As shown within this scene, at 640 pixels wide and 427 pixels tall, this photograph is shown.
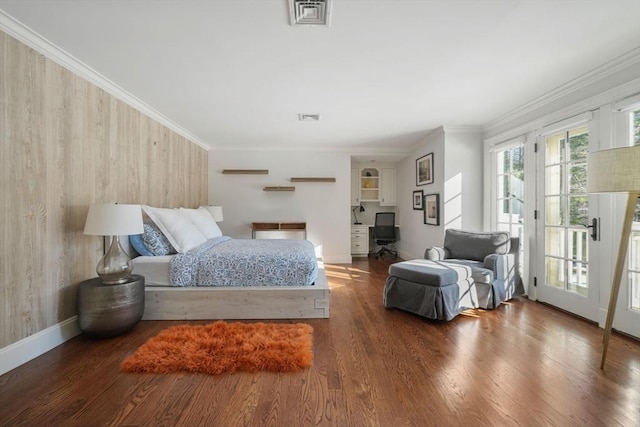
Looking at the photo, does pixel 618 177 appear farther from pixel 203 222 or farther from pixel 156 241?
pixel 203 222

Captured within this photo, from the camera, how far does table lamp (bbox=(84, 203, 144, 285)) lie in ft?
7.13

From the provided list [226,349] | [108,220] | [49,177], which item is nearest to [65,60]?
[49,177]

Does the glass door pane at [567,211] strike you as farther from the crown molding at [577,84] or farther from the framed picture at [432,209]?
the framed picture at [432,209]

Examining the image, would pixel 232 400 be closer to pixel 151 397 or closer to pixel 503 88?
pixel 151 397

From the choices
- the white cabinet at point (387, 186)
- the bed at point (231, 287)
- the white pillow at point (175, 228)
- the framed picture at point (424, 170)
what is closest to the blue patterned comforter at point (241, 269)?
Answer: the bed at point (231, 287)

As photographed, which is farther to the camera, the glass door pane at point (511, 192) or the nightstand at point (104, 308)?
the glass door pane at point (511, 192)

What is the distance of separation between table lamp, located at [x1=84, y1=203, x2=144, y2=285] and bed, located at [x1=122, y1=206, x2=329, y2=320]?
0.34 metres

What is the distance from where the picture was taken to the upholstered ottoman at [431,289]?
2.64 m

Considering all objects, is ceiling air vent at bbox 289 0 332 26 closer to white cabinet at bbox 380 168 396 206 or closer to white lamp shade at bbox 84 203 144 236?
white lamp shade at bbox 84 203 144 236

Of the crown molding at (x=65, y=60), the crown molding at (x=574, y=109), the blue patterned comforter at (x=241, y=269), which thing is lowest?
the blue patterned comforter at (x=241, y=269)

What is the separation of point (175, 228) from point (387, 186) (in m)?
4.99

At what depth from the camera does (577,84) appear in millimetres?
2721

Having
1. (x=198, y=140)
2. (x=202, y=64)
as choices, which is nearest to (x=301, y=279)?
(x=202, y=64)

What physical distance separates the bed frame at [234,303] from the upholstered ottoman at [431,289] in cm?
84
